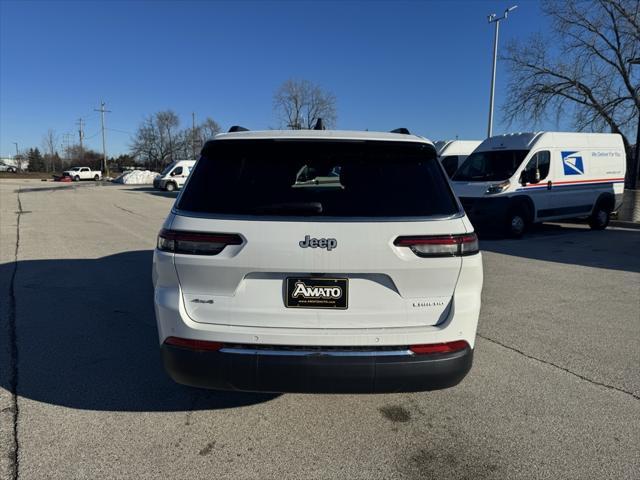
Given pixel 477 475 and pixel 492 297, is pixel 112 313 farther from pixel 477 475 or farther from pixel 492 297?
pixel 492 297

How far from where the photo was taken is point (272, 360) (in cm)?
238

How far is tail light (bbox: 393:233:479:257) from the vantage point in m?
2.44

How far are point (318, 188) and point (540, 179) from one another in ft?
35.9

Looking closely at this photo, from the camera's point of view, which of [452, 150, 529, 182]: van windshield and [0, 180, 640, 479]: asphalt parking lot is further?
[452, 150, 529, 182]: van windshield

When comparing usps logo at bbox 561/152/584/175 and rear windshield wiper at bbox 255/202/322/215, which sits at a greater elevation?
usps logo at bbox 561/152/584/175

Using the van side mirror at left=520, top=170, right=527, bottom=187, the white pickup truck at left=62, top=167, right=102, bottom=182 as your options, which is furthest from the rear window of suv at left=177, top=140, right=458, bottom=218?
the white pickup truck at left=62, top=167, right=102, bottom=182

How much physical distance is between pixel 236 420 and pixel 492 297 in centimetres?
429

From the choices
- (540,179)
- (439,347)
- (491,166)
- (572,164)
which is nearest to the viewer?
(439,347)

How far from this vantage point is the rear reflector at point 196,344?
245 centimetres

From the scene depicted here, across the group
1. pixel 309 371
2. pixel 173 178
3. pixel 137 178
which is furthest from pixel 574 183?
pixel 137 178

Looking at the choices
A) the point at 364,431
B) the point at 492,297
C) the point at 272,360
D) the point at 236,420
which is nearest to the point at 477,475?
the point at 364,431

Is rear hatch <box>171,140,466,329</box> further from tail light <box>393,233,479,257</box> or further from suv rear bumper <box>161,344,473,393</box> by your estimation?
Answer: suv rear bumper <box>161,344,473,393</box>

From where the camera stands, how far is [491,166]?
40.9 feet

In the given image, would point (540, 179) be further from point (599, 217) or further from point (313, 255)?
point (313, 255)
